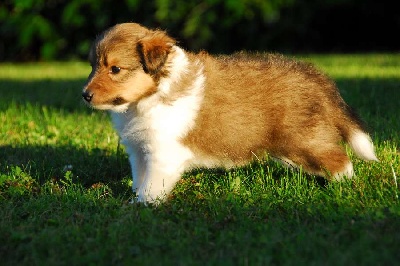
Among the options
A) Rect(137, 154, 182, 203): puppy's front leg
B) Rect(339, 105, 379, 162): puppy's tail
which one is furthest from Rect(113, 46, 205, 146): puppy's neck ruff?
Rect(339, 105, 379, 162): puppy's tail

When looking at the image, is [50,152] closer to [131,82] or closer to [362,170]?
[131,82]

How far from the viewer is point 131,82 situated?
4.68 m

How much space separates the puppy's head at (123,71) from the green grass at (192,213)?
0.69 meters

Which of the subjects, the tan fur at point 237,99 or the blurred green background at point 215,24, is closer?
the tan fur at point 237,99

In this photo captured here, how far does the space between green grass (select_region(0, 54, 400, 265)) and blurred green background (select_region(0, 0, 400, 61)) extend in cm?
974

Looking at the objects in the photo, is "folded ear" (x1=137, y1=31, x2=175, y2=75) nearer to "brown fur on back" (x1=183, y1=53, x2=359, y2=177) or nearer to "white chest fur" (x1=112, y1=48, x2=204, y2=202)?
"white chest fur" (x1=112, y1=48, x2=204, y2=202)

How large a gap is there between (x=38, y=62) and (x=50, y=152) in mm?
12402

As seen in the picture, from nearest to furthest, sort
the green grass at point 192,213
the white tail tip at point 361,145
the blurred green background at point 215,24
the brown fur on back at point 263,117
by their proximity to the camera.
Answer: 1. the green grass at point 192,213
2. the brown fur on back at point 263,117
3. the white tail tip at point 361,145
4. the blurred green background at point 215,24

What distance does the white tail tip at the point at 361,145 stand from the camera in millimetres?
5098

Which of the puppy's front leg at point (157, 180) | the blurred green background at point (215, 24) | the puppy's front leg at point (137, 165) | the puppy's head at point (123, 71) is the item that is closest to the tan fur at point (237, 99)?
the puppy's head at point (123, 71)

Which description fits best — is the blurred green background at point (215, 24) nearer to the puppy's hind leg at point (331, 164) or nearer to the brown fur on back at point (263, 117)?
the brown fur on back at point (263, 117)

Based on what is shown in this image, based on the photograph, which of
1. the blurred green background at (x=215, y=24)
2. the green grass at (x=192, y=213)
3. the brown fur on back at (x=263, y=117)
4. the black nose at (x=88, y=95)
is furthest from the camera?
the blurred green background at (x=215, y=24)

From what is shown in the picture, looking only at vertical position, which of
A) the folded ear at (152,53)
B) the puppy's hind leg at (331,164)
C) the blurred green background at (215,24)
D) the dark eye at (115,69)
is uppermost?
the folded ear at (152,53)

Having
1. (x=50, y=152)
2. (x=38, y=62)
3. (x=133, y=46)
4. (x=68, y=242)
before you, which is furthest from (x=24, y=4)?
(x=68, y=242)
